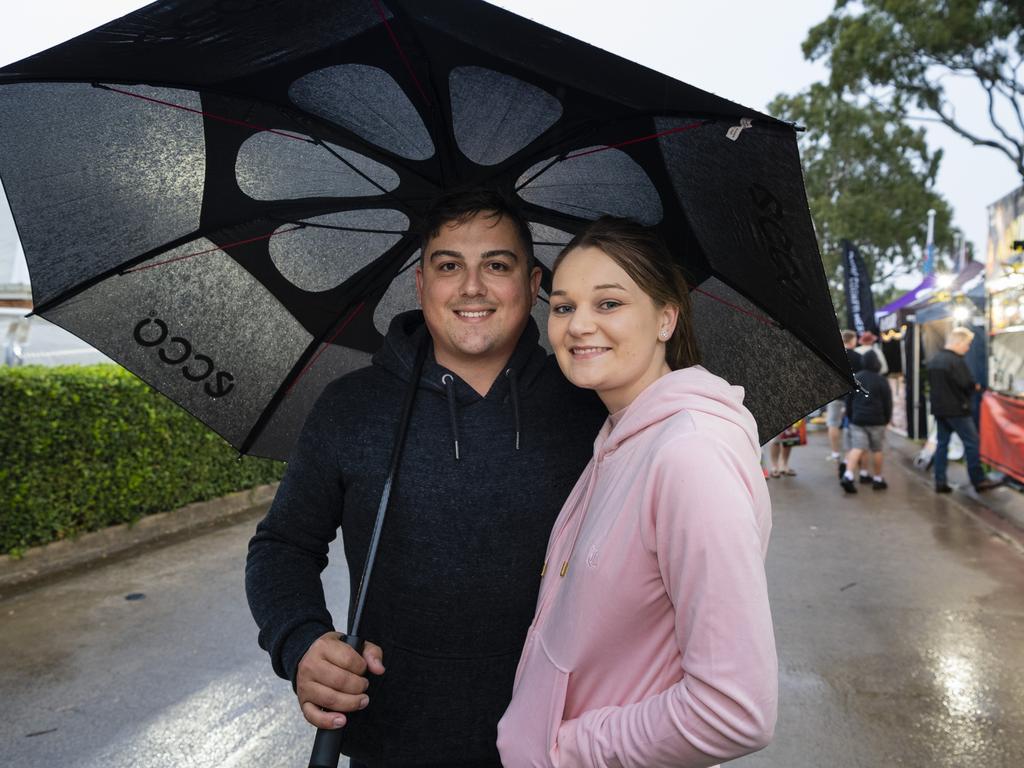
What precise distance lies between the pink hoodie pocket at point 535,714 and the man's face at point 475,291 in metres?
0.72

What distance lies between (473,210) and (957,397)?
9850 millimetres

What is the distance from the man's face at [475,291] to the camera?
6.46 ft

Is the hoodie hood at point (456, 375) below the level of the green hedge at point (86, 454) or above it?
above

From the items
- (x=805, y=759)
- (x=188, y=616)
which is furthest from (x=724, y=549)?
(x=188, y=616)

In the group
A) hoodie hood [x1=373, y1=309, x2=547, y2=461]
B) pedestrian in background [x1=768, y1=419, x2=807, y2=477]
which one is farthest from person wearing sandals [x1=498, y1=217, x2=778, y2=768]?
pedestrian in background [x1=768, y1=419, x2=807, y2=477]

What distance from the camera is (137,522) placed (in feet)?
25.5

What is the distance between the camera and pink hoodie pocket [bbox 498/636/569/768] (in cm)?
146

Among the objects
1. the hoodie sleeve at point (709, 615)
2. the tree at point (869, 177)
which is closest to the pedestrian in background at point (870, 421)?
the hoodie sleeve at point (709, 615)

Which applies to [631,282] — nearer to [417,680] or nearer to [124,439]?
[417,680]

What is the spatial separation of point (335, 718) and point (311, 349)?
1.17 m

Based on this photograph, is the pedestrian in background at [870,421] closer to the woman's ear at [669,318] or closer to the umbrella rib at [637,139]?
the umbrella rib at [637,139]

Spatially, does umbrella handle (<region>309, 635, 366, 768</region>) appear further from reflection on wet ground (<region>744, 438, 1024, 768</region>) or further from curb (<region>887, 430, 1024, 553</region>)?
curb (<region>887, 430, 1024, 553</region>)

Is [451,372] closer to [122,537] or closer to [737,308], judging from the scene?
[737,308]

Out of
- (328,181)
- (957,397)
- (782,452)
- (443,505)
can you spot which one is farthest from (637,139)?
(782,452)
